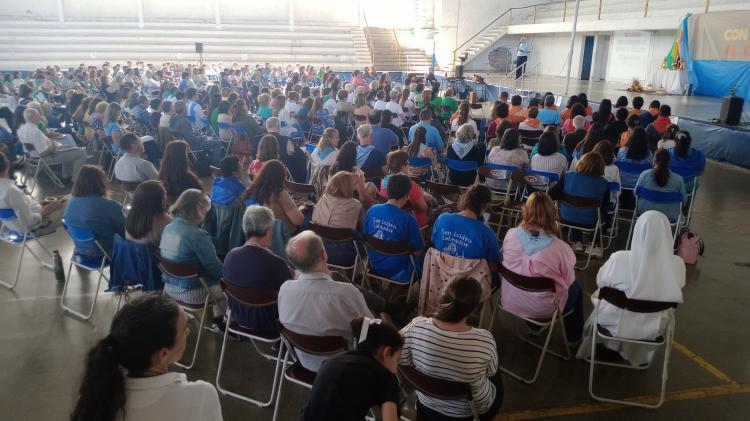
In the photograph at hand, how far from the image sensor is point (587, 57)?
22.1 metres

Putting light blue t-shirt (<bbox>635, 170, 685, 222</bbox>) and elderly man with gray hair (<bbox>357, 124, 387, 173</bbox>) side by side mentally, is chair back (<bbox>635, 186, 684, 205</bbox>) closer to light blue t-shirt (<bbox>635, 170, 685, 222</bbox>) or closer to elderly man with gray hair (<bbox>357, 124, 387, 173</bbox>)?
light blue t-shirt (<bbox>635, 170, 685, 222</bbox>)

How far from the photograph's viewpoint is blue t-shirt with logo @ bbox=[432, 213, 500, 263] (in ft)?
11.0

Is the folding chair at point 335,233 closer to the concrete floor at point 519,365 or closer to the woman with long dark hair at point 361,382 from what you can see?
the concrete floor at point 519,365

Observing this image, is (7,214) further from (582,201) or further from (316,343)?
(582,201)

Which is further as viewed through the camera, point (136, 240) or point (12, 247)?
point (12, 247)

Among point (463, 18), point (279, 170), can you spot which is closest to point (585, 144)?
point (279, 170)

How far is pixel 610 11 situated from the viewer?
18875 millimetres

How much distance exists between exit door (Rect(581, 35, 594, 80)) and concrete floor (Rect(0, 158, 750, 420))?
19.3 meters

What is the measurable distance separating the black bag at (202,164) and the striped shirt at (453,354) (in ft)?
20.9

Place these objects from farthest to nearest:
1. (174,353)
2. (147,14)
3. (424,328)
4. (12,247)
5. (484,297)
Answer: (147,14)
(12,247)
(484,297)
(424,328)
(174,353)

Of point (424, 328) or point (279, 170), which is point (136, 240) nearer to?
point (279, 170)

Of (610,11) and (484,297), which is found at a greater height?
(610,11)

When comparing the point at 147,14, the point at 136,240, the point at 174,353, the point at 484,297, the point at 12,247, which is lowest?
the point at 12,247

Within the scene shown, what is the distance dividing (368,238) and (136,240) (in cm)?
160
